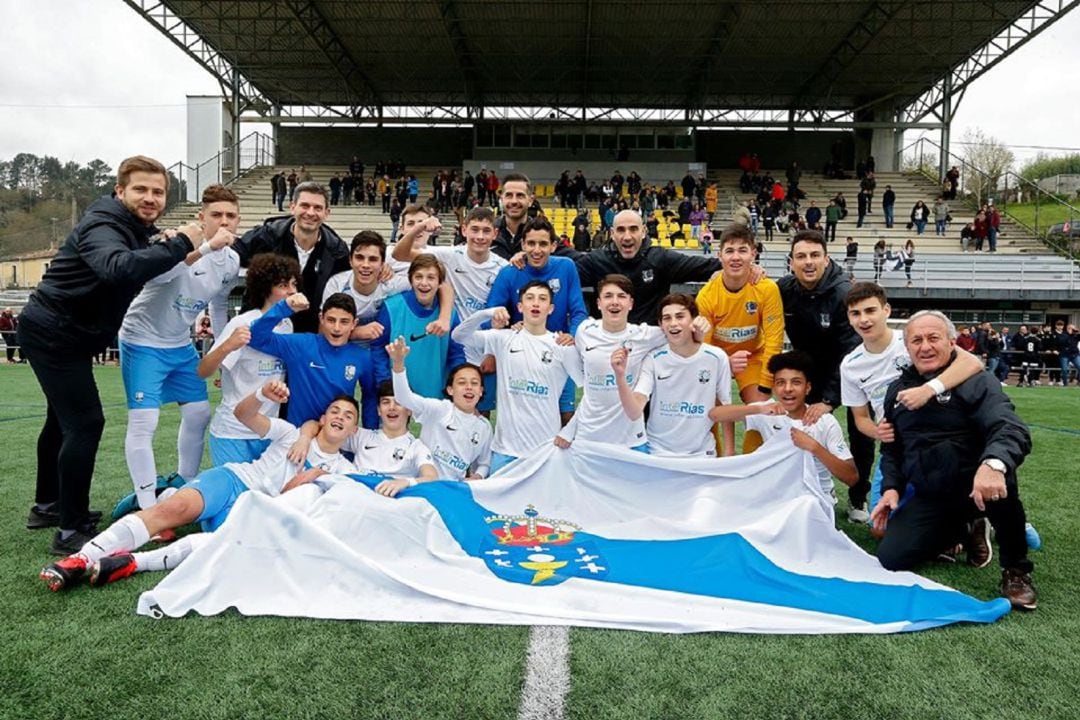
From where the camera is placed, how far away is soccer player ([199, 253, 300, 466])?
497cm

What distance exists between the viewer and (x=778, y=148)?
38.0 metres

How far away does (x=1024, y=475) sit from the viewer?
6.97m

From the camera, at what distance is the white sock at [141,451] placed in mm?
4859

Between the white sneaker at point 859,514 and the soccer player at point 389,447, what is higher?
the soccer player at point 389,447

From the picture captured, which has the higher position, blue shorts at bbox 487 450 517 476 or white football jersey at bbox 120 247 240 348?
white football jersey at bbox 120 247 240 348

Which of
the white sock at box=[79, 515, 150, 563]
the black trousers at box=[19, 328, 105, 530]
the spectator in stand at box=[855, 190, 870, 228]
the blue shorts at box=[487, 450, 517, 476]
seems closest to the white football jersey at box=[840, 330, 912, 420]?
the blue shorts at box=[487, 450, 517, 476]

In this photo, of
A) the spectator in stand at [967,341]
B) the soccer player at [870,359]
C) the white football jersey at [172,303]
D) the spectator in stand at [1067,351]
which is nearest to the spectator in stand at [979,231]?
the spectator in stand at [1067,351]

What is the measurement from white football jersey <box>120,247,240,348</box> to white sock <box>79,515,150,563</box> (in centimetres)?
144

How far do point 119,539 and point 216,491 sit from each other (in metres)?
0.56

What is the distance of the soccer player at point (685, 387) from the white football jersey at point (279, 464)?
6.41 ft

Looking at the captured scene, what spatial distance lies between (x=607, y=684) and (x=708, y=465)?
2548 mm

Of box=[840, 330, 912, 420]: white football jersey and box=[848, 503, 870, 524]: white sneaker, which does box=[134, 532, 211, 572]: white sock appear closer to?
box=[840, 330, 912, 420]: white football jersey

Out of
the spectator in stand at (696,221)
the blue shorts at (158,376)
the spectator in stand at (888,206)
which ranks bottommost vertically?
the blue shorts at (158,376)

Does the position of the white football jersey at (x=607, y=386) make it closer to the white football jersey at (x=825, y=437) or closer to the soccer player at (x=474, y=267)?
the soccer player at (x=474, y=267)
